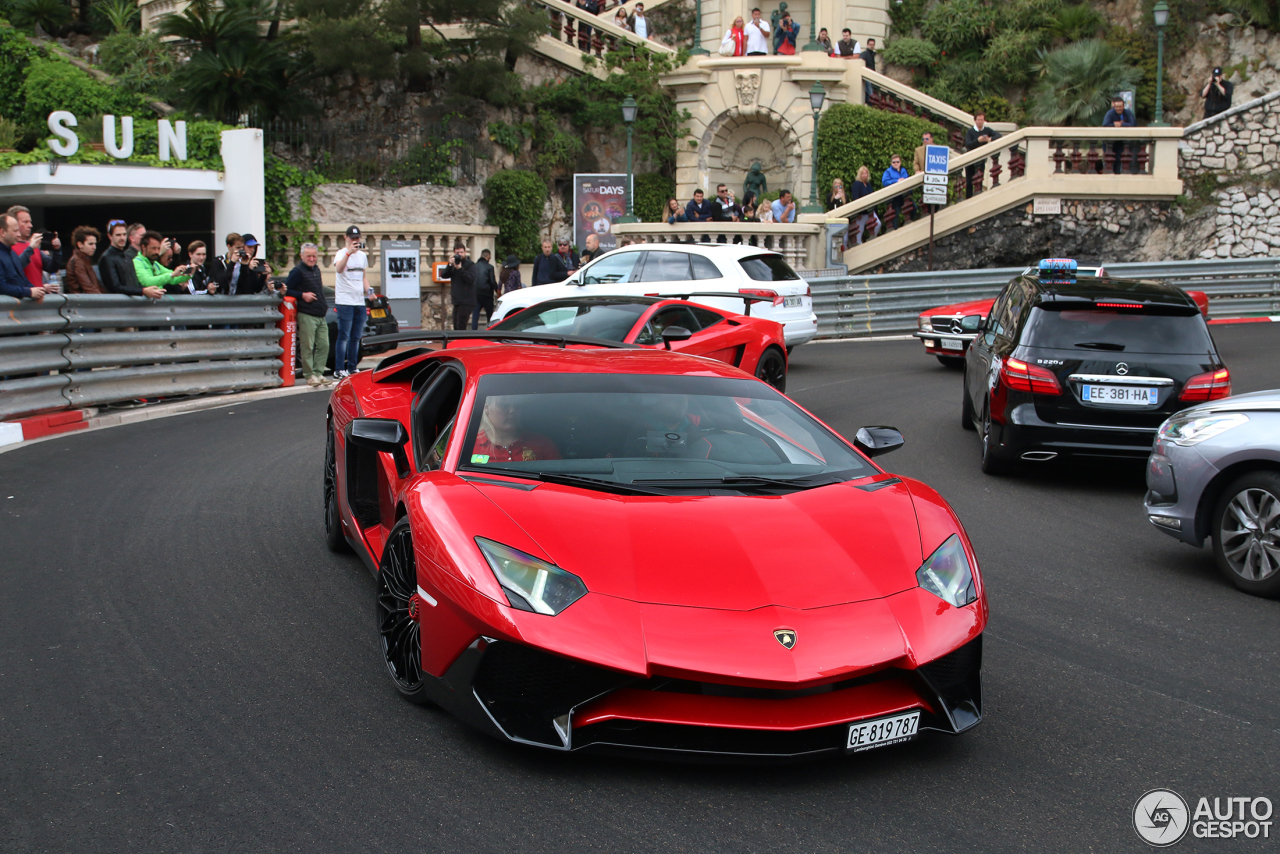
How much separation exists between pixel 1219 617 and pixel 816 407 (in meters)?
7.24

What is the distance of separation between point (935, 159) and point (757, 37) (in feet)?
38.3

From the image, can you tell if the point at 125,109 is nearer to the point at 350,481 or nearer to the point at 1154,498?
the point at 350,481

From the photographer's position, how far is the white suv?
1591 centimetres

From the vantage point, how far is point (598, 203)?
95.2ft

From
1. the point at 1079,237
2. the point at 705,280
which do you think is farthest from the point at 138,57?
the point at 1079,237

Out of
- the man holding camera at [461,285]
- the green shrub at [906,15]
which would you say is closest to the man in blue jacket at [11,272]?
the man holding camera at [461,285]

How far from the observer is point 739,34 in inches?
1325

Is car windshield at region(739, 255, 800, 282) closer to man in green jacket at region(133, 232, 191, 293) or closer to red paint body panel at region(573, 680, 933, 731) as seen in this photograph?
man in green jacket at region(133, 232, 191, 293)

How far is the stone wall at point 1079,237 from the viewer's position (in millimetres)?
26281

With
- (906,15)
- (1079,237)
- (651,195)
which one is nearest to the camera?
(1079,237)

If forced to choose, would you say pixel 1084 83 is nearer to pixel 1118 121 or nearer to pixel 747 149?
pixel 1118 121

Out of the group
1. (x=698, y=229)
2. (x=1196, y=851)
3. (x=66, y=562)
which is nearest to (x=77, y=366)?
(x=66, y=562)

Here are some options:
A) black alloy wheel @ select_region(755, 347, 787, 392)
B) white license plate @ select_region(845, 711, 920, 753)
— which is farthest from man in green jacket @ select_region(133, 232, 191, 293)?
white license plate @ select_region(845, 711, 920, 753)

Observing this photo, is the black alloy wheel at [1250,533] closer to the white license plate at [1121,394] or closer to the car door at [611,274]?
the white license plate at [1121,394]
